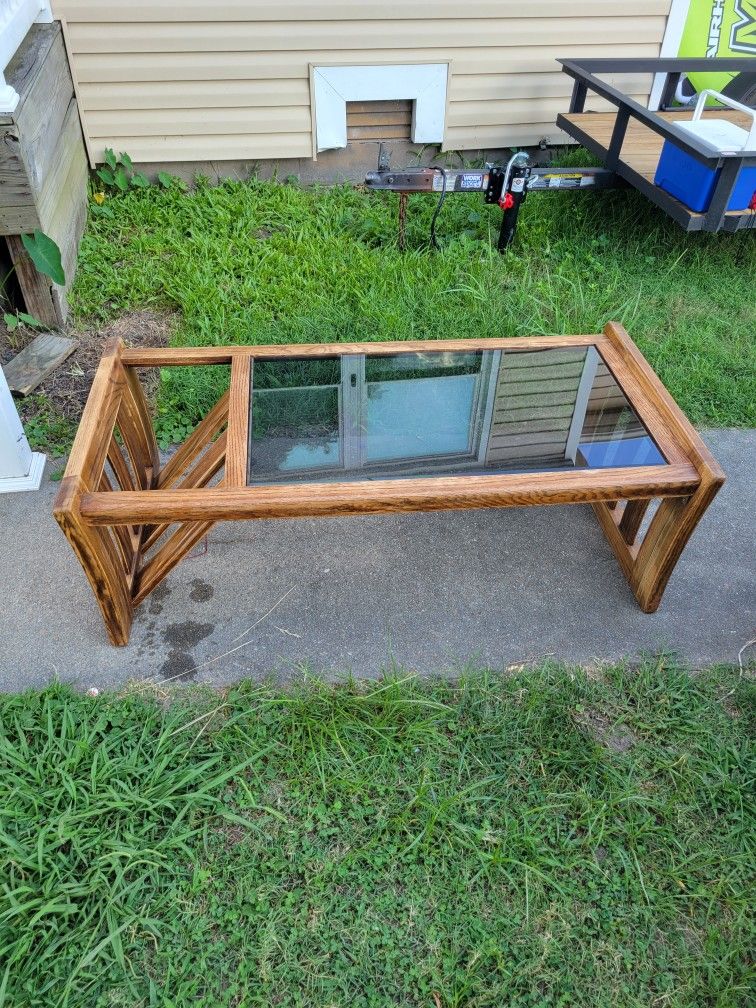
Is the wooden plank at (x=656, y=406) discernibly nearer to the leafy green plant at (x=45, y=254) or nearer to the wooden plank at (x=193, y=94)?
the leafy green plant at (x=45, y=254)

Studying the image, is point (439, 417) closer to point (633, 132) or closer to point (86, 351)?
point (86, 351)

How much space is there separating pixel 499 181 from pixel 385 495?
108 inches

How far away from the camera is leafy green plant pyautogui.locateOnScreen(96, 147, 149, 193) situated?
471cm

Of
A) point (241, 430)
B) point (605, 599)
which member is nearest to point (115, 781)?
point (241, 430)

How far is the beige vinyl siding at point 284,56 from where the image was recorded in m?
4.39

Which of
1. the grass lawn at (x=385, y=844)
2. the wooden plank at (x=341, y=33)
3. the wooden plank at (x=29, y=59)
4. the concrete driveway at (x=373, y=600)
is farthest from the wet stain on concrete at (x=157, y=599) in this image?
the wooden plank at (x=341, y=33)

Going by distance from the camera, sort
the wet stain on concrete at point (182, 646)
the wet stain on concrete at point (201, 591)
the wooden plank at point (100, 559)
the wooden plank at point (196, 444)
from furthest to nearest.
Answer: the wooden plank at point (196, 444)
the wet stain on concrete at point (201, 591)
the wet stain on concrete at point (182, 646)
the wooden plank at point (100, 559)

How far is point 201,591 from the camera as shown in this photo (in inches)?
104

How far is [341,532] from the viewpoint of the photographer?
2908 mm

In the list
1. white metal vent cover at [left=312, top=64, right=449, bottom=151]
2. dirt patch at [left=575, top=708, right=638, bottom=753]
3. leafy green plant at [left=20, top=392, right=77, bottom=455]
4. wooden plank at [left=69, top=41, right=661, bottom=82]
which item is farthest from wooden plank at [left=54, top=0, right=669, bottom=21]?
dirt patch at [left=575, top=708, right=638, bottom=753]

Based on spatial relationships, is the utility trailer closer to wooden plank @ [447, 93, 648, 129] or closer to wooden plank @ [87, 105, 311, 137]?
wooden plank @ [447, 93, 648, 129]

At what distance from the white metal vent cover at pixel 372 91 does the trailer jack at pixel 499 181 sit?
2.62ft

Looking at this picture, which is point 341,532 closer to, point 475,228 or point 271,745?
point 271,745

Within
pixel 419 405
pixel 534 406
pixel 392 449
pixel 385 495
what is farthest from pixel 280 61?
pixel 385 495
